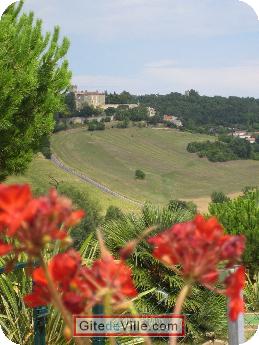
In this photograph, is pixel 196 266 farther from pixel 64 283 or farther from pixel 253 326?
pixel 253 326

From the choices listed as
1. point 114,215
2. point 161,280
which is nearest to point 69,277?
point 161,280

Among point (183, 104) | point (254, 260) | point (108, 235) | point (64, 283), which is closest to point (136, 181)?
point (183, 104)

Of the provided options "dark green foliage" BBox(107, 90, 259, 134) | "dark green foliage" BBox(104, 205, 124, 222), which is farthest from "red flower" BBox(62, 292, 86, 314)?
"dark green foliage" BBox(107, 90, 259, 134)

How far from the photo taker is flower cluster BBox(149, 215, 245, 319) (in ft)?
1.46

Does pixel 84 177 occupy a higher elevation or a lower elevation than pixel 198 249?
Answer: lower

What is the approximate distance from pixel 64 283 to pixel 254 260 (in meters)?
6.13

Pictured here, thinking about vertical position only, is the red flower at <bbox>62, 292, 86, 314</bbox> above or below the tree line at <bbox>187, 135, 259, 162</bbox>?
A: above

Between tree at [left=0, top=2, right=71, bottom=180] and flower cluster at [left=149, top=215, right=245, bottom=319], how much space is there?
440 cm

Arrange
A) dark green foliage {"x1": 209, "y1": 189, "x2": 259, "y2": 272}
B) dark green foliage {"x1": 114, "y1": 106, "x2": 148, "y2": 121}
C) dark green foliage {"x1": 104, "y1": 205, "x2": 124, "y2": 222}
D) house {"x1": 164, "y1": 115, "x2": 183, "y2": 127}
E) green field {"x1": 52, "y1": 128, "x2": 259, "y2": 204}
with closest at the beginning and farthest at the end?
dark green foliage {"x1": 104, "y1": 205, "x2": 124, "y2": 222} < dark green foliage {"x1": 209, "y1": 189, "x2": 259, "y2": 272} < dark green foliage {"x1": 114, "y1": 106, "x2": 148, "y2": 121} < green field {"x1": 52, "y1": 128, "x2": 259, "y2": 204} < house {"x1": 164, "y1": 115, "x2": 183, "y2": 127}

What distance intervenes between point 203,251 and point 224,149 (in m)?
19.1

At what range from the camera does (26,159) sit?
231 inches

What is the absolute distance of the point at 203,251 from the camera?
45cm

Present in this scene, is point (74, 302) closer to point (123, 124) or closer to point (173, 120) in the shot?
point (123, 124)

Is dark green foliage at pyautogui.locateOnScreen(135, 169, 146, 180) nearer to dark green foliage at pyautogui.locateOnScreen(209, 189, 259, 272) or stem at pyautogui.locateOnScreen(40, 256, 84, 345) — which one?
dark green foliage at pyautogui.locateOnScreen(209, 189, 259, 272)
